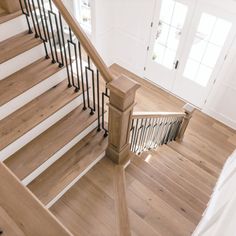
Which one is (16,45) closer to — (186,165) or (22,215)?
(22,215)

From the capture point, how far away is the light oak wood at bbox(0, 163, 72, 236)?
4.50 ft

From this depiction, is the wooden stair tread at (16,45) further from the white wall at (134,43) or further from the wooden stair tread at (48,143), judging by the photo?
the white wall at (134,43)

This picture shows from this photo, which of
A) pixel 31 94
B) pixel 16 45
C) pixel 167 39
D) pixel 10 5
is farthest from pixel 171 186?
pixel 167 39

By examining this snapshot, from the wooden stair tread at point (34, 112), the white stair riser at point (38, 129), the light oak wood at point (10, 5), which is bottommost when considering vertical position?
the white stair riser at point (38, 129)

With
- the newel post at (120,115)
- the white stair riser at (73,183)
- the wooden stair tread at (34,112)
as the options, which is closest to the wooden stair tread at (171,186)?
the newel post at (120,115)

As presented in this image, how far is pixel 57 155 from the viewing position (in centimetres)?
243

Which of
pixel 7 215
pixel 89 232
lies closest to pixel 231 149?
pixel 89 232

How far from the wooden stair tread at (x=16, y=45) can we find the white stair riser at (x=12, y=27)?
40mm

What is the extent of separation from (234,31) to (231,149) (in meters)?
2.00

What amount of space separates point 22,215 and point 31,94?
1.36 m

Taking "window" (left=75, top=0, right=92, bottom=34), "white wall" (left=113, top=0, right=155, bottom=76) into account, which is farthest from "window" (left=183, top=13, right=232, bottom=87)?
"window" (left=75, top=0, right=92, bottom=34)

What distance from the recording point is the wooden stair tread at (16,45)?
7.94ft

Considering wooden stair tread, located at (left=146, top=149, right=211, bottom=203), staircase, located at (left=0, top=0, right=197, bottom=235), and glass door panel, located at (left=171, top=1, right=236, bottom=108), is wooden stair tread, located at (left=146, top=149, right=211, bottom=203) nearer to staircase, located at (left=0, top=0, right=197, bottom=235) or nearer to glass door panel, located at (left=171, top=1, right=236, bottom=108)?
staircase, located at (left=0, top=0, right=197, bottom=235)

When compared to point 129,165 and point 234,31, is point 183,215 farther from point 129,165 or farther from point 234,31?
point 234,31
